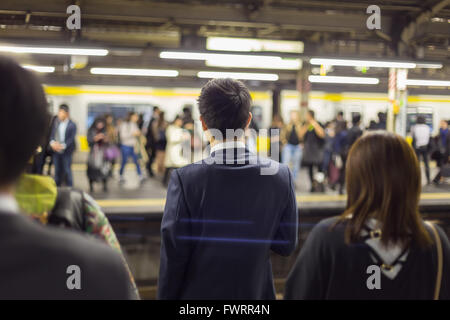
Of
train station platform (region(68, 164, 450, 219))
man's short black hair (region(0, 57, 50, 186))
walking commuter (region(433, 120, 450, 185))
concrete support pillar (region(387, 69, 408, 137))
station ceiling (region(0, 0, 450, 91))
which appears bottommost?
train station platform (region(68, 164, 450, 219))

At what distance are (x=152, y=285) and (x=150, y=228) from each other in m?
1.37

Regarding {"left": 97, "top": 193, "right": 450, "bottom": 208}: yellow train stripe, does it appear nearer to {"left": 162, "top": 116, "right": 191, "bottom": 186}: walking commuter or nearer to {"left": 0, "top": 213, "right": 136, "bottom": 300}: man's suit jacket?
{"left": 162, "top": 116, "right": 191, "bottom": 186}: walking commuter

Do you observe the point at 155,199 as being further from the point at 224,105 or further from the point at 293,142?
the point at 224,105

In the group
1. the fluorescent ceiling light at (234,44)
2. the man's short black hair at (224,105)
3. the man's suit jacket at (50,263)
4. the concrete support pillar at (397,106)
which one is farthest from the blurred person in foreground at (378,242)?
the concrete support pillar at (397,106)

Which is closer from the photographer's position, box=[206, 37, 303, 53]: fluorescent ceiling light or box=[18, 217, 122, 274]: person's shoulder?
box=[18, 217, 122, 274]: person's shoulder

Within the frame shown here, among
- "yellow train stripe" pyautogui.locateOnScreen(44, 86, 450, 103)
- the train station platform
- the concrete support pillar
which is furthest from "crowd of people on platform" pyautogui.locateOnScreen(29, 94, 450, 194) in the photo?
"yellow train stripe" pyautogui.locateOnScreen(44, 86, 450, 103)

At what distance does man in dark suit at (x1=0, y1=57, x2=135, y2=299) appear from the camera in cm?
75

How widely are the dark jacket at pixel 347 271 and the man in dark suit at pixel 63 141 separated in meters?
6.75

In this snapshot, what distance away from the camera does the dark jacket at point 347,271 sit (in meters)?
1.25

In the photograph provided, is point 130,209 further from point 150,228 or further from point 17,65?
point 17,65

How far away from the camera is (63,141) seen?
7.49m

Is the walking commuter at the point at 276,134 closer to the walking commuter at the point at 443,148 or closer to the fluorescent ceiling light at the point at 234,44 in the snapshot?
the fluorescent ceiling light at the point at 234,44

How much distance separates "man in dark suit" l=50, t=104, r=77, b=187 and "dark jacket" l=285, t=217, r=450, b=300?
22.2 feet

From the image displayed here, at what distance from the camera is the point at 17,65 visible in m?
0.79
